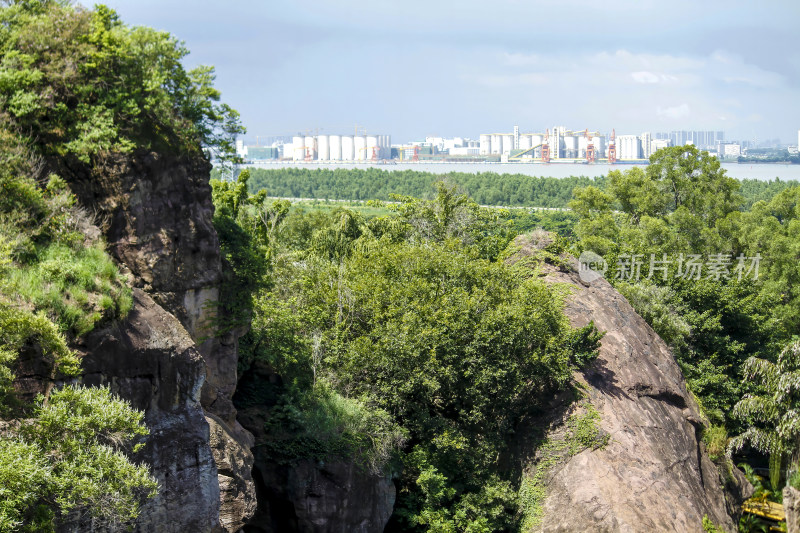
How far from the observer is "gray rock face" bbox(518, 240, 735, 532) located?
19.8m

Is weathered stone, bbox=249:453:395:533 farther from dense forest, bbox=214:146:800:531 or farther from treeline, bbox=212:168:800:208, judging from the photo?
treeline, bbox=212:168:800:208

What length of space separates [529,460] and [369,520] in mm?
5350

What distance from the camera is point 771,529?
2634cm

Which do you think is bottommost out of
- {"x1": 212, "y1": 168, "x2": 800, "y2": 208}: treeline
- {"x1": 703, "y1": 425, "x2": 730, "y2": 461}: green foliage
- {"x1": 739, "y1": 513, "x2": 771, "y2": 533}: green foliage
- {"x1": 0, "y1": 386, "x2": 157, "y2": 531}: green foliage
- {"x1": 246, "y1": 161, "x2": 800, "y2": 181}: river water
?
{"x1": 739, "y1": 513, "x2": 771, "y2": 533}: green foliage

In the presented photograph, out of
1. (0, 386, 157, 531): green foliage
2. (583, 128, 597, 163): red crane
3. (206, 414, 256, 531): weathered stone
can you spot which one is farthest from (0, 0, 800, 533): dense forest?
(583, 128, 597, 163): red crane

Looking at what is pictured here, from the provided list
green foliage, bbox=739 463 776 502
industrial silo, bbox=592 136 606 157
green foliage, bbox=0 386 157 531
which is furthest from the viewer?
industrial silo, bbox=592 136 606 157

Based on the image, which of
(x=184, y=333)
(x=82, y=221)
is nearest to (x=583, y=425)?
(x=184, y=333)

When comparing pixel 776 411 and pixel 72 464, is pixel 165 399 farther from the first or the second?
pixel 776 411

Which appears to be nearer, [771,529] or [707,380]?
[771,529]

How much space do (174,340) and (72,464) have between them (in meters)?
2.77

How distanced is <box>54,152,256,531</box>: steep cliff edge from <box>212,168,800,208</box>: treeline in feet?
215

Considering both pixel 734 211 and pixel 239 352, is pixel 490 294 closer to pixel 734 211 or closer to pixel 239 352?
pixel 239 352

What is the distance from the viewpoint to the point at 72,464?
9.97m
